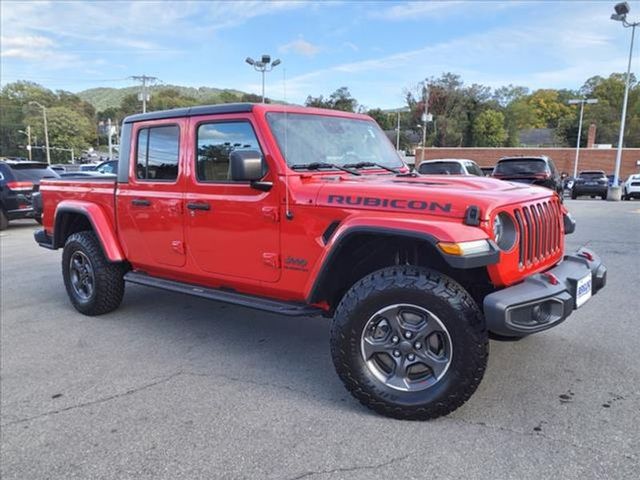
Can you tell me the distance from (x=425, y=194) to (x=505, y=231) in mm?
523

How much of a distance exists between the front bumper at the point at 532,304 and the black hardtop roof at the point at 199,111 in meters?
2.20

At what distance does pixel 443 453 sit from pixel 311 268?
134 centimetres

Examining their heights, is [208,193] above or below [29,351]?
above

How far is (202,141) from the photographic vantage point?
156 inches

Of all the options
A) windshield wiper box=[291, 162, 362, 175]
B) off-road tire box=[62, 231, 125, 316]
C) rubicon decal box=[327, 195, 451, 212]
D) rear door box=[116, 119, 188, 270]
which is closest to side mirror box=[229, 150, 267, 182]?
windshield wiper box=[291, 162, 362, 175]

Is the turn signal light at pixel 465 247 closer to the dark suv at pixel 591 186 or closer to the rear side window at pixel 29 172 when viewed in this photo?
the rear side window at pixel 29 172

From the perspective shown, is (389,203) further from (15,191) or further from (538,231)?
(15,191)

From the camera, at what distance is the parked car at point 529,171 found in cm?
1270

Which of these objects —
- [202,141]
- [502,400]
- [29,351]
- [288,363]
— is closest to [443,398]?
[502,400]

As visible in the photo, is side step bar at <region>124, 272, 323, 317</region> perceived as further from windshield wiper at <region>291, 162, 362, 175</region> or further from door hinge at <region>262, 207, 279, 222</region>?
windshield wiper at <region>291, 162, 362, 175</region>

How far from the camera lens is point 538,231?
10.3 feet

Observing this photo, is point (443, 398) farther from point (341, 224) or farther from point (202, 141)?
point (202, 141)

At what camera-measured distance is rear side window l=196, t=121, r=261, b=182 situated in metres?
3.68

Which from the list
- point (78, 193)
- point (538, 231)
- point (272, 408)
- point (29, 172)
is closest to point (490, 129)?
point (29, 172)
